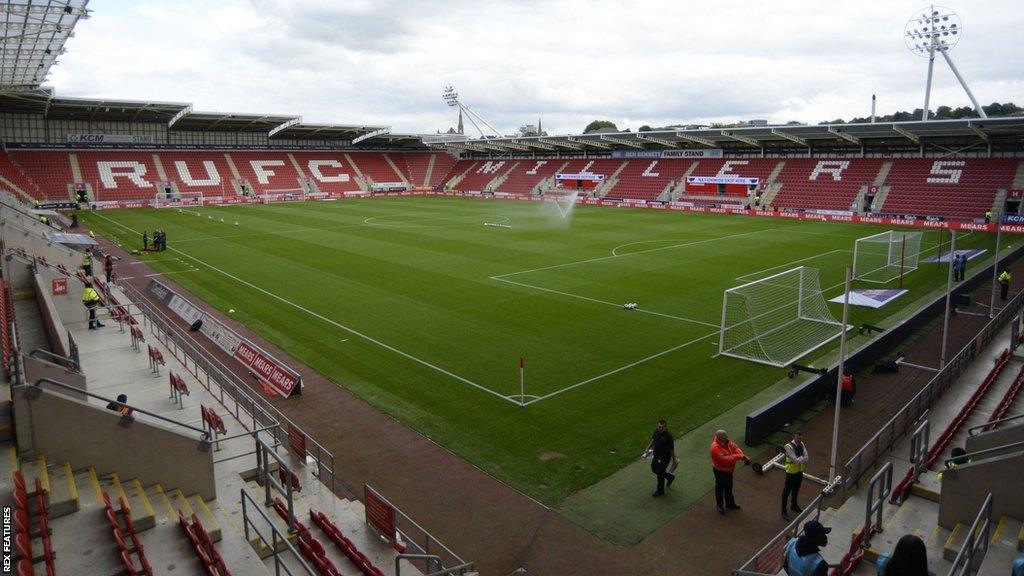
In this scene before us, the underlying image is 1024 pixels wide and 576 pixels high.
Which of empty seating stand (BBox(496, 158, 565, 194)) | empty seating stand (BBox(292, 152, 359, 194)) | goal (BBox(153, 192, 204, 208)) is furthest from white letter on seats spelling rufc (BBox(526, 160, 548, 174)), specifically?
goal (BBox(153, 192, 204, 208))

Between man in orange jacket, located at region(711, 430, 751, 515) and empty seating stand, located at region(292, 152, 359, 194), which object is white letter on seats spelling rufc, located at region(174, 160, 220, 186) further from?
man in orange jacket, located at region(711, 430, 751, 515)

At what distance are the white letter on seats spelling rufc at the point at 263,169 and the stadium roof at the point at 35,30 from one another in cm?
4464

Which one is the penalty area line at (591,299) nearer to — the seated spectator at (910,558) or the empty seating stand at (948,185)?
the seated spectator at (910,558)

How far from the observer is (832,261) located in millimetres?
33812

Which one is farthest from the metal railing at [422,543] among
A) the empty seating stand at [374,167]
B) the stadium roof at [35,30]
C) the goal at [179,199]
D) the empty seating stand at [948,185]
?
the empty seating stand at [374,167]

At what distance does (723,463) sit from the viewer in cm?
1022

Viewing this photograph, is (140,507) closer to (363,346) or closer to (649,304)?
(363,346)

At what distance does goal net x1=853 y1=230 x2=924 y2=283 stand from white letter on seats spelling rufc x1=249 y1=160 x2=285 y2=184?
7049 centimetres

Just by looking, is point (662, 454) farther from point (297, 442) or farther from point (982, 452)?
point (297, 442)

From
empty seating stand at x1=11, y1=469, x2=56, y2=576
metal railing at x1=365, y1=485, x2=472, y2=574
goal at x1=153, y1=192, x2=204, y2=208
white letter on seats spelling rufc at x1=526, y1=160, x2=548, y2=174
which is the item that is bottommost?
metal railing at x1=365, y1=485, x2=472, y2=574

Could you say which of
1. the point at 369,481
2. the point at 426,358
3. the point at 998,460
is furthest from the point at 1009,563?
the point at 426,358

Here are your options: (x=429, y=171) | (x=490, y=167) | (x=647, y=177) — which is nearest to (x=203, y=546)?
(x=647, y=177)

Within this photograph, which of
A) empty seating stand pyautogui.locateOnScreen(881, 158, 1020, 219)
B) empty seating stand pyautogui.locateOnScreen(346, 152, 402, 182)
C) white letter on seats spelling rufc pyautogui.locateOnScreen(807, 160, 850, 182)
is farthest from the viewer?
empty seating stand pyautogui.locateOnScreen(346, 152, 402, 182)

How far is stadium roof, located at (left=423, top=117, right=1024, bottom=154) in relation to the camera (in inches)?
1971
